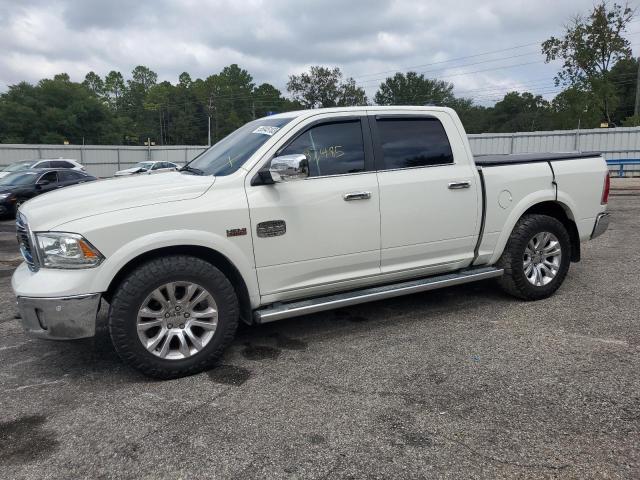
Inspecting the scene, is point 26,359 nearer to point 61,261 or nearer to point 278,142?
point 61,261

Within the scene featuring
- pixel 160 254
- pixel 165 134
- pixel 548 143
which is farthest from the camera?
pixel 165 134

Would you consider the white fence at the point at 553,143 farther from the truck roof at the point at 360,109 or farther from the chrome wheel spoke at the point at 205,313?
the chrome wheel spoke at the point at 205,313

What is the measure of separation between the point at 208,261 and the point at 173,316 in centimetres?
49

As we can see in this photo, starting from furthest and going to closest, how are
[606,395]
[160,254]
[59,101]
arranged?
[59,101] < [160,254] < [606,395]

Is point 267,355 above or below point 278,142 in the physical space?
below

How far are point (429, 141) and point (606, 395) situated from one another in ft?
8.21

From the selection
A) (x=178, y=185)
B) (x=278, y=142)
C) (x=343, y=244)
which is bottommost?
(x=343, y=244)

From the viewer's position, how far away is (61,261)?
3.29 meters

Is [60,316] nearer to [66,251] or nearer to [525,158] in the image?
[66,251]

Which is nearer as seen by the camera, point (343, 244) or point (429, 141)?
point (343, 244)

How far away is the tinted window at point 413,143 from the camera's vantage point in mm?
4352

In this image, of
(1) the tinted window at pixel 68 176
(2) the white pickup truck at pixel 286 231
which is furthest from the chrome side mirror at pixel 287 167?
(1) the tinted window at pixel 68 176

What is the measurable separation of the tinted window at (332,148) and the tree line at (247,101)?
9.21m

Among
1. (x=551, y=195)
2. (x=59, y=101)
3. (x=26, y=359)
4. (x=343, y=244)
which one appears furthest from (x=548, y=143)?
(x=59, y=101)
